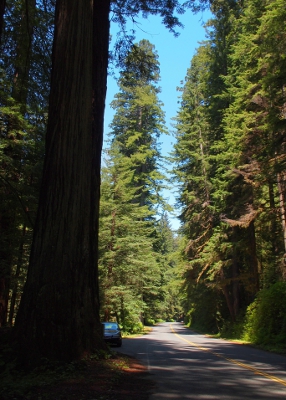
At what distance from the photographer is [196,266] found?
2912 centimetres

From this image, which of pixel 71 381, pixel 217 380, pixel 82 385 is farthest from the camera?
pixel 217 380

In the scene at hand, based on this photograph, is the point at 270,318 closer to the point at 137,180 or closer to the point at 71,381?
the point at 71,381

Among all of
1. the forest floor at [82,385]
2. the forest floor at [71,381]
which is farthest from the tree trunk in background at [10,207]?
the forest floor at [82,385]

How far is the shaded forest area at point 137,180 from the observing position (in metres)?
7.02

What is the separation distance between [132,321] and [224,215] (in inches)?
503

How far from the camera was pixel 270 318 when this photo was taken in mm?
18281

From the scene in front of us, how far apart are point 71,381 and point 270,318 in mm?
15134

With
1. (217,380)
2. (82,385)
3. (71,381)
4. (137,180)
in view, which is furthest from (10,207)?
(137,180)

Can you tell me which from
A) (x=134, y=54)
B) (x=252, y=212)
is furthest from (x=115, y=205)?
(x=134, y=54)

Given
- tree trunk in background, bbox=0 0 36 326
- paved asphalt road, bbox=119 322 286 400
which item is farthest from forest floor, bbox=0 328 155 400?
tree trunk in background, bbox=0 0 36 326

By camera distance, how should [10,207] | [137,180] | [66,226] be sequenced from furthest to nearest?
[137,180] → [10,207] → [66,226]

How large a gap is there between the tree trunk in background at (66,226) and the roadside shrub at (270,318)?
40.6 feet

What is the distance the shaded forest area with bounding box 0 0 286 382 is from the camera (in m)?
7.02

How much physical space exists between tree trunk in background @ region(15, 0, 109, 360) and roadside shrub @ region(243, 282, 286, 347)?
40.6 ft
